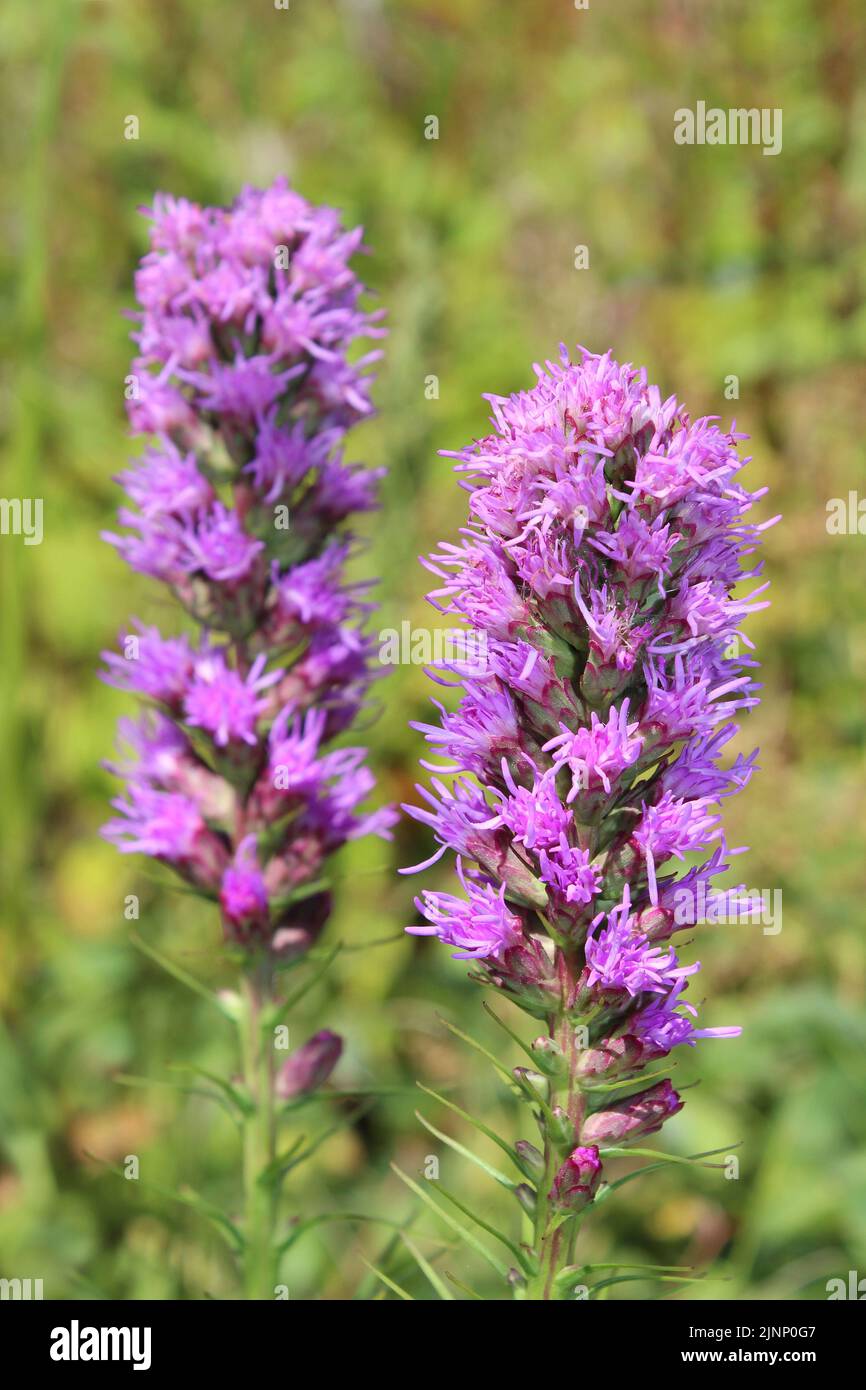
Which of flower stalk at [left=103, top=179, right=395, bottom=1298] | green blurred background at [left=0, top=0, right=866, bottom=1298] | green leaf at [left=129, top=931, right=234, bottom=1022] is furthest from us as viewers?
green blurred background at [left=0, top=0, right=866, bottom=1298]

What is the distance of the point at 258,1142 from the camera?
252 cm

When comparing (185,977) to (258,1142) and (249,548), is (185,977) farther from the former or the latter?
(249,548)

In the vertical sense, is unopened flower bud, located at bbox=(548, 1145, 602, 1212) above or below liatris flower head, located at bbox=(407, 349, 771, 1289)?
below

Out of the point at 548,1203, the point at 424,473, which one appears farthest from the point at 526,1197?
the point at 424,473

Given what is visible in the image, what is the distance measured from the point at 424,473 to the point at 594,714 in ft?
10.0

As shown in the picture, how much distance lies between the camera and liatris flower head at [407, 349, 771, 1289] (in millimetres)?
1813

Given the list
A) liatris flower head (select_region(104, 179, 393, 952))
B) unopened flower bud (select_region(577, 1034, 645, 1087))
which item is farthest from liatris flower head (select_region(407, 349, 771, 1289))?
liatris flower head (select_region(104, 179, 393, 952))

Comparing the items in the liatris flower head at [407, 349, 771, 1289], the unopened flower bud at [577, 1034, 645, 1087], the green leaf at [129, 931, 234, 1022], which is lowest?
the unopened flower bud at [577, 1034, 645, 1087]

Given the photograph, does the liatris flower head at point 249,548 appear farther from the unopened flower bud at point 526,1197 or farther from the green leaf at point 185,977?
the unopened flower bud at point 526,1197

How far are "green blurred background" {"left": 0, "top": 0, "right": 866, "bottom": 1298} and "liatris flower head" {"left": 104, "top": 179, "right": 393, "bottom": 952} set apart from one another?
21 centimetres

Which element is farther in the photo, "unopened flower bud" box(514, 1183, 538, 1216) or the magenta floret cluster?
"unopened flower bud" box(514, 1183, 538, 1216)

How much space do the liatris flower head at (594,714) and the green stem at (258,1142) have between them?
76 cm

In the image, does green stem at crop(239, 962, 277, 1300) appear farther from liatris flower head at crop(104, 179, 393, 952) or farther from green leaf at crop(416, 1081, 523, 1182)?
green leaf at crop(416, 1081, 523, 1182)
